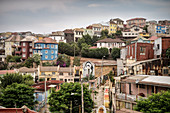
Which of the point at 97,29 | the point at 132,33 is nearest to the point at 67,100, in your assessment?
the point at 132,33

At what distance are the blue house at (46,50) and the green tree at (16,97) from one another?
106ft

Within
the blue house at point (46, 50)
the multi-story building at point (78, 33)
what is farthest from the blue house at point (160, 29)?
the blue house at point (46, 50)

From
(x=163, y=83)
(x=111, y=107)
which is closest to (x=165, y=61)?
(x=163, y=83)

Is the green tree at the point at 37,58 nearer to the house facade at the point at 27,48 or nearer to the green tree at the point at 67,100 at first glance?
the house facade at the point at 27,48

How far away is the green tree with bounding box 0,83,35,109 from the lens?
2061 centimetres

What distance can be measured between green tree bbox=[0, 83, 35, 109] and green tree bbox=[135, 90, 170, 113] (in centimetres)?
1279

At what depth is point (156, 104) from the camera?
14.0 meters

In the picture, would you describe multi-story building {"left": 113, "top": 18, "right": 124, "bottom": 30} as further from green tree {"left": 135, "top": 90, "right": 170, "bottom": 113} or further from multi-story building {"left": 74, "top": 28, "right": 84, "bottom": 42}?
green tree {"left": 135, "top": 90, "right": 170, "bottom": 113}

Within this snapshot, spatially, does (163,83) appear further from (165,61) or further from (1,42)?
(1,42)

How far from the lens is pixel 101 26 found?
261ft

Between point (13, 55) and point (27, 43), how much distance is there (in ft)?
25.5

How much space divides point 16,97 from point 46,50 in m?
33.9

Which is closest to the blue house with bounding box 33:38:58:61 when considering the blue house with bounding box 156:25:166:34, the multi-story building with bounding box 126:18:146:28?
the blue house with bounding box 156:25:166:34

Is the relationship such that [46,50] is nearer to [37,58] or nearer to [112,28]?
[37,58]
